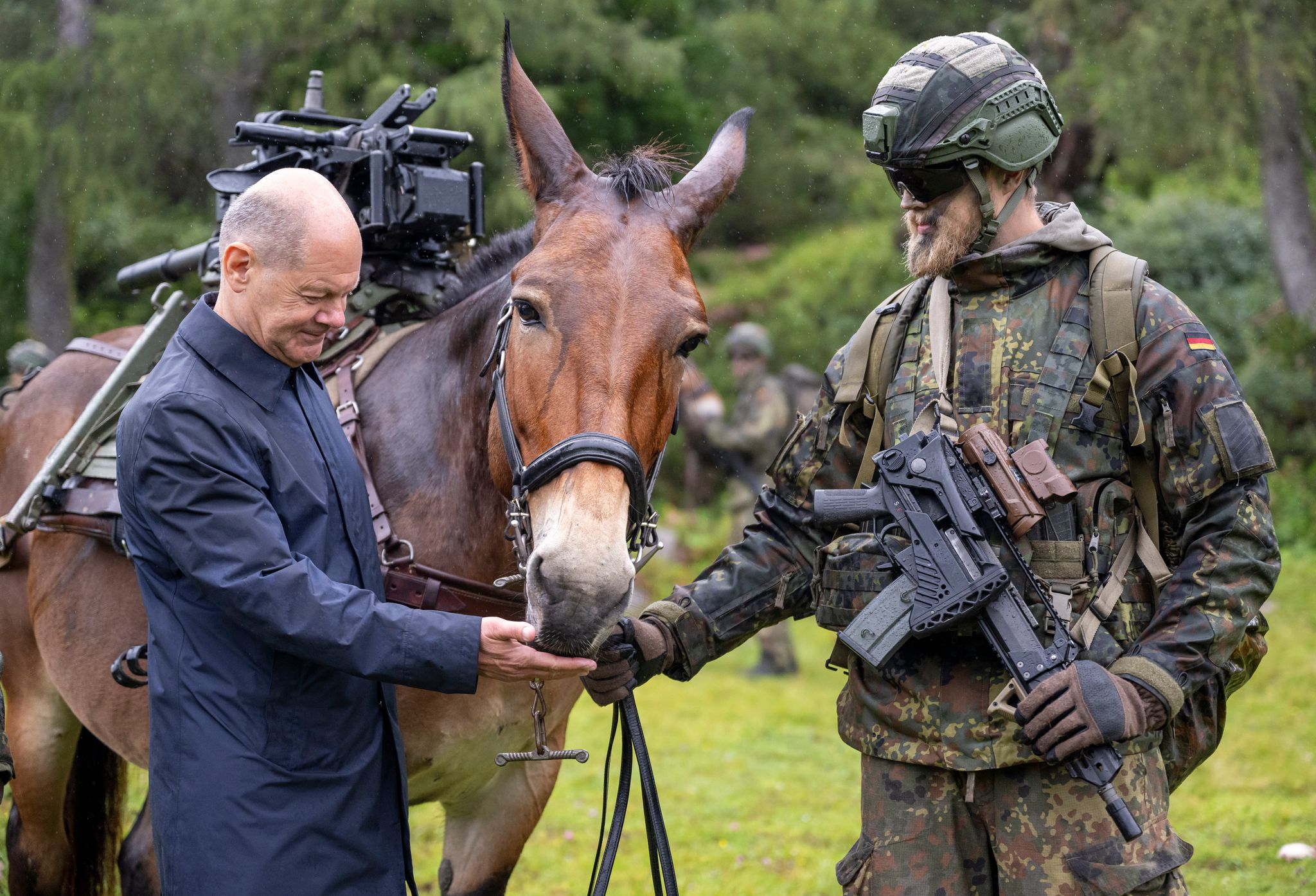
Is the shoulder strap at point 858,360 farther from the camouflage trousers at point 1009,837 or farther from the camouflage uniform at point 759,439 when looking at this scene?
the camouflage uniform at point 759,439

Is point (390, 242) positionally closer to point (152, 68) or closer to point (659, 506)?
point (152, 68)

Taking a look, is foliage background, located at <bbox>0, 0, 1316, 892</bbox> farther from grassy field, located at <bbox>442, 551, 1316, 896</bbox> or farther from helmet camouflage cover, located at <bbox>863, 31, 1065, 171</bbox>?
helmet camouflage cover, located at <bbox>863, 31, 1065, 171</bbox>

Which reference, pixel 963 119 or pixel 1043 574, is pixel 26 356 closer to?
pixel 963 119

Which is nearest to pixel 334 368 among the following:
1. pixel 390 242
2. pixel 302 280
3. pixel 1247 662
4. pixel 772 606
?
pixel 390 242

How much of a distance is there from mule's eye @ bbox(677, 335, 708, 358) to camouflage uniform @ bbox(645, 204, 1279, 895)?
1.67ft

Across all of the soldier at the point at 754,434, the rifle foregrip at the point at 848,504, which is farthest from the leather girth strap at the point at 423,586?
the soldier at the point at 754,434

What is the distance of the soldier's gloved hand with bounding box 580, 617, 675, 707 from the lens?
2818 millimetres

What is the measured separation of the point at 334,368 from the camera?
3.44 m

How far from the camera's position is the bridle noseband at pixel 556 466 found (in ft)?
7.77

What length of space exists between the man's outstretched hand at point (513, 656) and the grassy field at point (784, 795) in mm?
1810

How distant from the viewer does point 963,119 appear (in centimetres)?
271

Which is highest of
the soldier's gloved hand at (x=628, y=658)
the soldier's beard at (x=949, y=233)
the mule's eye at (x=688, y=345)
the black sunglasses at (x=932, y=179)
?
the black sunglasses at (x=932, y=179)

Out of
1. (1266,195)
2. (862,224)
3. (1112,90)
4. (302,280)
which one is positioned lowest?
(862,224)

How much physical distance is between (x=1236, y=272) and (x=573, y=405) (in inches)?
594
